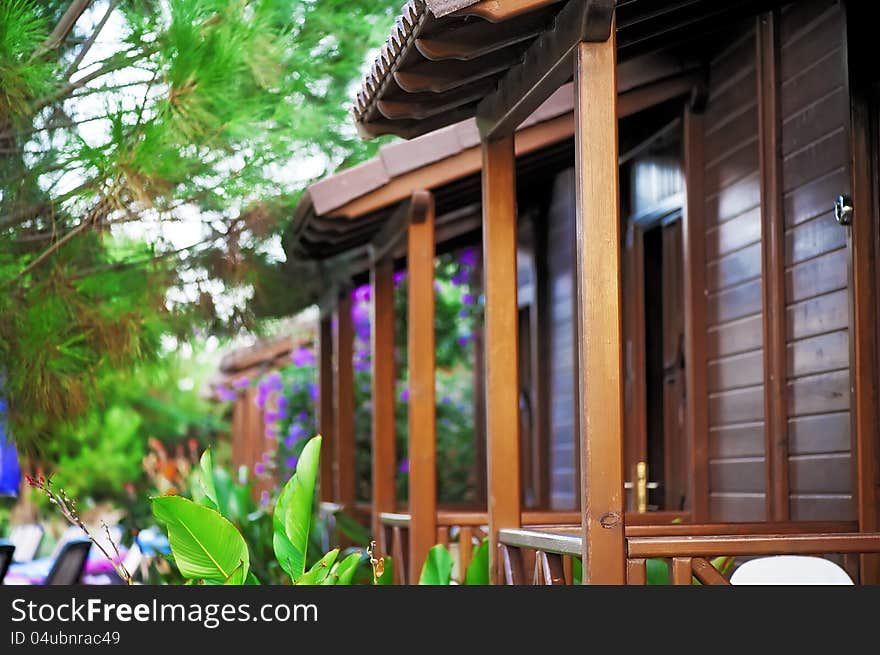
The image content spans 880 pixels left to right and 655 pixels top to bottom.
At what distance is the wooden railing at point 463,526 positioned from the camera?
524 centimetres

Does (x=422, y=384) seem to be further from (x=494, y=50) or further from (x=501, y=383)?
(x=494, y=50)

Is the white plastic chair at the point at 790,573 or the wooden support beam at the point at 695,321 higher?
the wooden support beam at the point at 695,321

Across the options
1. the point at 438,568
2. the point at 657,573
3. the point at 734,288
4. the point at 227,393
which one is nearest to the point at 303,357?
the point at 227,393

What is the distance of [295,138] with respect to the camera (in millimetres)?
5973

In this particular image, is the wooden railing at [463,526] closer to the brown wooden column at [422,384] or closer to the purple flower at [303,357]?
the brown wooden column at [422,384]

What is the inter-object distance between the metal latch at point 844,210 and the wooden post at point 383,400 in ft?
9.74

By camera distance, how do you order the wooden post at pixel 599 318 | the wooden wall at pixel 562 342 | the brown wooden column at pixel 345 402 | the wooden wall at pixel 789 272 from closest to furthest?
the wooden post at pixel 599 318, the wooden wall at pixel 789 272, the wooden wall at pixel 562 342, the brown wooden column at pixel 345 402

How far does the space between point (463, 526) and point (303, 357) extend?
642 centimetres

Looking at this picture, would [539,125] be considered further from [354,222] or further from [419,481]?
[419,481]

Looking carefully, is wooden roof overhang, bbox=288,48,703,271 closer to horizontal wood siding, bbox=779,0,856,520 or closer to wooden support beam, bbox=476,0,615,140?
horizontal wood siding, bbox=779,0,856,520

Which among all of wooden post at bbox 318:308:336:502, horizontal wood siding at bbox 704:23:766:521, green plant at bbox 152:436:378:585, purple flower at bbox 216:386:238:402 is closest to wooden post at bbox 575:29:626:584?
green plant at bbox 152:436:378:585

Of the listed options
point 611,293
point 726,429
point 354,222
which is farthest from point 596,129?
point 354,222

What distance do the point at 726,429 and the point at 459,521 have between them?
127 centimetres

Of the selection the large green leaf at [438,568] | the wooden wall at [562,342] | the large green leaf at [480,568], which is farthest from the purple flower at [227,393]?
the large green leaf at [438,568]
